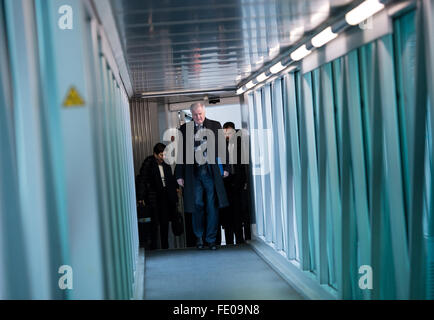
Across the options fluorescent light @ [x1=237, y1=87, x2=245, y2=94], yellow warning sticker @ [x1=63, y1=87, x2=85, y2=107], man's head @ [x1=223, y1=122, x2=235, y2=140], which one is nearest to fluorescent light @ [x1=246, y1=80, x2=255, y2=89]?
fluorescent light @ [x1=237, y1=87, x2=245, y2=94]

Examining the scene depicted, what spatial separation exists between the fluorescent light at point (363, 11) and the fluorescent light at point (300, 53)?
1124 mm

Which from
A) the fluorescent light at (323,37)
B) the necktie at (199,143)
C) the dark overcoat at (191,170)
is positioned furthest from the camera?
the dark overcoat at (191,170)

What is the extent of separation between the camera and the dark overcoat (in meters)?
7.28

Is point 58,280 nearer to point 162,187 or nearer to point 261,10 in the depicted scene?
point 261,10

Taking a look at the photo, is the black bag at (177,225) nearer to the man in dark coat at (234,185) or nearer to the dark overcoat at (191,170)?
the man in dark coat at (234,185)

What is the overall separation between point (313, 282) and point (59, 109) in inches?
127

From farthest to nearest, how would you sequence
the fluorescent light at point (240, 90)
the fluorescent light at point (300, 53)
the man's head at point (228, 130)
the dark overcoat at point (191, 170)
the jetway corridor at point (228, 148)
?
the man's head at point (228, 130), the fluorescent light at point (240, 90), the dark overcoat at point (191, 170), the fluorescent light at point (300, 53), the jetway corridor at point (228, 148)

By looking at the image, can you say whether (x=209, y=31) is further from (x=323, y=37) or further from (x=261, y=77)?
(x=261, y=77)

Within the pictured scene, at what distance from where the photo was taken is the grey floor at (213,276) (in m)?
5.18

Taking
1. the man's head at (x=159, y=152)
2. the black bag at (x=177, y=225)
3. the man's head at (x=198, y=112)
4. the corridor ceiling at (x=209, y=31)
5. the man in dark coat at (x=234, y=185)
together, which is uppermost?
the corridor ceiling at (x=209, y=31)

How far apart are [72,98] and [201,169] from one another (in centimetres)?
483

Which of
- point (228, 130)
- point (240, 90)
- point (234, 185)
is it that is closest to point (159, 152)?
point (228, 130)

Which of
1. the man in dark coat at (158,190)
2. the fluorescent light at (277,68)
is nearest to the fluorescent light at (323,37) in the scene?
the fluorescent light at (277,68)

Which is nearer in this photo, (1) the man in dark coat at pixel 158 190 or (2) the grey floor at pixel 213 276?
(2) the grey floor at pixel 213 276
